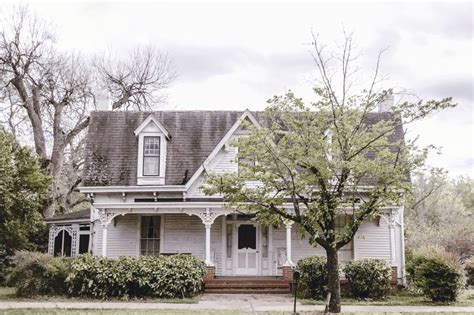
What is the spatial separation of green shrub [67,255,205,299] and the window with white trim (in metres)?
3.97

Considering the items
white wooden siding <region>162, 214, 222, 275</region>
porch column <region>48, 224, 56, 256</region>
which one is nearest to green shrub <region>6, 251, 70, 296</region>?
white wooden siding <region>162, 214, 222, 275</region>

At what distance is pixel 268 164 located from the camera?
14.0 meters

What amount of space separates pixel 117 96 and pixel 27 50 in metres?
7.40

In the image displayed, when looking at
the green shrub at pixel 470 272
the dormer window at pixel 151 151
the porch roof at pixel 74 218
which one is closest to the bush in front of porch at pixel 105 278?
the dormer window at pixel 151 151

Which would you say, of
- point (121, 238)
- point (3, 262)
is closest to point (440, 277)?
point (121, 238)

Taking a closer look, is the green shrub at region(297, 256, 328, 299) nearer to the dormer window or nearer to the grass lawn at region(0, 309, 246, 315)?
the grass lawn at region(0, 309, 246, 315)

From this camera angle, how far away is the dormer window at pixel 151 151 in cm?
2202

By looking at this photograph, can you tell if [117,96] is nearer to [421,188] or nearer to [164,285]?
Answer: [164,285]

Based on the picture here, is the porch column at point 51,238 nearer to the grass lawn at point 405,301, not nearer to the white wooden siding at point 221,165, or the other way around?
the white wooden siding at point 221,165

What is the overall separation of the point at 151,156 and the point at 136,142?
57.2 inches

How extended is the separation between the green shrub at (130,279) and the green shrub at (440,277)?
25.1ft

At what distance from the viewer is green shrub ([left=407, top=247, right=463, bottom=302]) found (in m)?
16.6

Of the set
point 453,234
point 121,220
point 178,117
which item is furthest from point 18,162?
point 453,234

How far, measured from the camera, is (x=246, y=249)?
22000 millimetres
